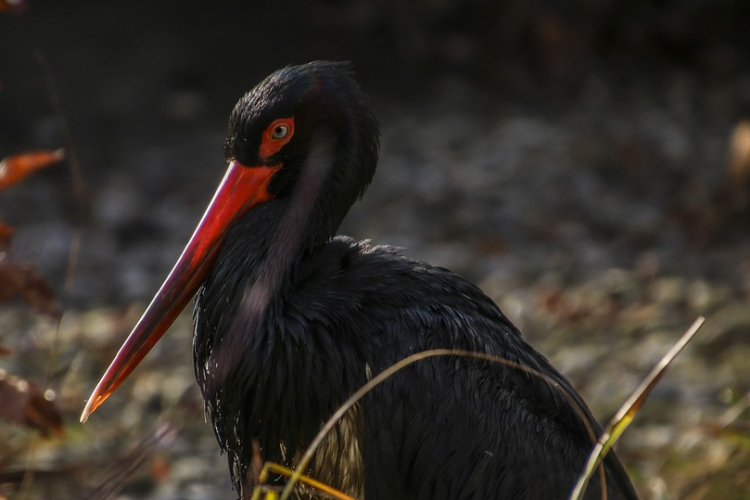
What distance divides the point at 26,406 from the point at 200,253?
0.69 metres

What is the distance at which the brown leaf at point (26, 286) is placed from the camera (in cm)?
329

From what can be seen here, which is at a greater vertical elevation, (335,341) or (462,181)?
(462,181)

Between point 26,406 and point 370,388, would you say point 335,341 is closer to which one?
point 370,388

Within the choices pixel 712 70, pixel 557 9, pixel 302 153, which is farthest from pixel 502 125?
pixel 302 153

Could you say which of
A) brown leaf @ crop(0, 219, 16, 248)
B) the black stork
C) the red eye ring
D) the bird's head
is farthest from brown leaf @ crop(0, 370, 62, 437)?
the red eye ring

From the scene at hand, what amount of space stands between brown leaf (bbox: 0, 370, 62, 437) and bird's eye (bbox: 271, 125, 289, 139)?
99 centimetres

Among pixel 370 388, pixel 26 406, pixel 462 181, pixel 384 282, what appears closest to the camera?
pixel 370 388

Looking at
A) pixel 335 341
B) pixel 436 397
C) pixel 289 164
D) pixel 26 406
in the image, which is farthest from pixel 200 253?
pixel 436 397

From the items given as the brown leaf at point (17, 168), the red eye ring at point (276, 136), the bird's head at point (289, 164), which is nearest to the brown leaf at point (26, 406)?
the bird's head at point (289, 164)

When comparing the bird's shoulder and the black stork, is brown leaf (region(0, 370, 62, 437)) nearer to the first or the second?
the black stork

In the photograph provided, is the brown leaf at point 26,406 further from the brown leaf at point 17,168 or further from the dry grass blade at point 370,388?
the dry grass blade at point 370,388

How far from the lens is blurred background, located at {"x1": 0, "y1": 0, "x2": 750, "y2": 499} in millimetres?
6082

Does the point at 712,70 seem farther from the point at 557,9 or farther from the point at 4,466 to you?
the point at 4,466

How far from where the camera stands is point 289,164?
3676mm
